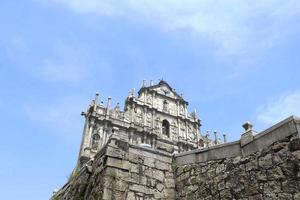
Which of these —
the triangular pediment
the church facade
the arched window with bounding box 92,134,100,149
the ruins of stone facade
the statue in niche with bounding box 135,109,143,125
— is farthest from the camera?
the triangular pediment

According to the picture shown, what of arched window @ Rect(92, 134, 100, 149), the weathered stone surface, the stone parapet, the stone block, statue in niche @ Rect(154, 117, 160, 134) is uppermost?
statue in niche @ Rect(154, 117, 160, 134)

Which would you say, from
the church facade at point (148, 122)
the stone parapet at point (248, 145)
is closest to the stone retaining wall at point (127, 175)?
the stone parapet at point (248, 145)

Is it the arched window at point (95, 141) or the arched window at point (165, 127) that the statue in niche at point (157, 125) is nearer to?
the arched window at point (165, 127)

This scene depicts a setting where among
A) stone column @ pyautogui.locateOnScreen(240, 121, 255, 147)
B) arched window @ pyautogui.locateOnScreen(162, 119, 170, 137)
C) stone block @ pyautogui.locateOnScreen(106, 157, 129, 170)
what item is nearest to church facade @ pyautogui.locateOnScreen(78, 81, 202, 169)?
arched window @ pyautogui.locateOnScreen(162, 119, 170, 137)

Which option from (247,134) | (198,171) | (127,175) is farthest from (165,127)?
(247,134)

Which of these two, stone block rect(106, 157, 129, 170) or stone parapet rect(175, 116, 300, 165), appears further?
stone block rect(106, 157, 129, 170)

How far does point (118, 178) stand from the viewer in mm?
6273

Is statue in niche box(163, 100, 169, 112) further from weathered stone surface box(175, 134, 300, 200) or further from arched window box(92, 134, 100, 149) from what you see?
weathered stone surface box(175, 134, 300, 200)

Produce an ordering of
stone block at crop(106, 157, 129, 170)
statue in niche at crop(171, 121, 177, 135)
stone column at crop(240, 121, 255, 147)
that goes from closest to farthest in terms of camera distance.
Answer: stone column at crop(240, 121, 255, 147), stone block at crop(106, 157, 129, 170), statue in niche at crop(171, 121, 177, 135)

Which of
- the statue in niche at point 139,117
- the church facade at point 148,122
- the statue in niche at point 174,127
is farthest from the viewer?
the statue in niche at point 174,127

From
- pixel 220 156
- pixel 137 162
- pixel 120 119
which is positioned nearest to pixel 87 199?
pixel 137 162

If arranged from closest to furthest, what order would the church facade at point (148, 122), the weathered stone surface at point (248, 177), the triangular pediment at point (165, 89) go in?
the weathered stone surface at point (248, 177), the church facade at point (148, 122), the triangular pediment at point (165, 89)

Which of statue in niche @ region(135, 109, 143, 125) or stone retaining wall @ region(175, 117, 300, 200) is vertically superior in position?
statue in niche @ region(135, 109, 143, 125)

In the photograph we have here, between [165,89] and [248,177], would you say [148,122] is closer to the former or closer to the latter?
[165,89]
